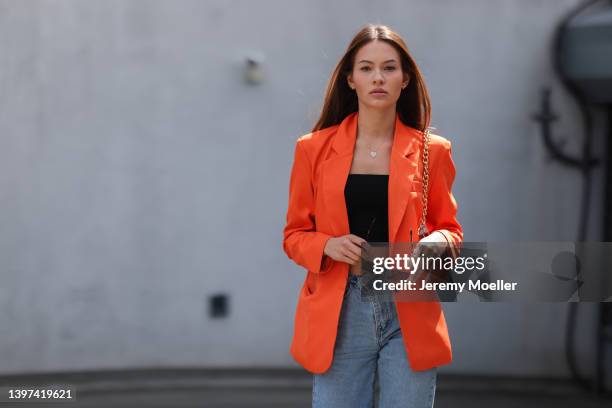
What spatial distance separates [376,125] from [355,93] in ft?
0.57

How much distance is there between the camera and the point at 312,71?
6.04m

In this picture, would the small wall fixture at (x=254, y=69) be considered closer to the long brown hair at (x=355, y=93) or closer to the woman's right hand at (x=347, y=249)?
the long brown hair at (x=355, y=93)

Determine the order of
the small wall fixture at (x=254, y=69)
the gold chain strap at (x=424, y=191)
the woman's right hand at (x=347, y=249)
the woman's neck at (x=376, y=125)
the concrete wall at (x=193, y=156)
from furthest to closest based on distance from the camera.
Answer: the small wall fixture at (x=254, y=69) < the concrete wall at (x=193, y=156) < the woman's neck at (x=376, y=125) < the gold chain strap at (x=424, y=191) < the woman's right hand at (x=347, y=249)

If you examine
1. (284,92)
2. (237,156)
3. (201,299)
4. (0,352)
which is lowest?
(0,352)

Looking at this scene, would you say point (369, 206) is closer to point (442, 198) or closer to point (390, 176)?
point (390, 176)

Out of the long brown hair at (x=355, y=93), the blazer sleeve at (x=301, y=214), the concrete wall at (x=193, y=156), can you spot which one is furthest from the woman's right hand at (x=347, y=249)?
the concrete wall at (x=193, y=156)

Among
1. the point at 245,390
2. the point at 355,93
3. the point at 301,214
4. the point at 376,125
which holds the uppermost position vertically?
the point at 355,93

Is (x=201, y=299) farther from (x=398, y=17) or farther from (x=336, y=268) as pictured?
(x=336, y=268)

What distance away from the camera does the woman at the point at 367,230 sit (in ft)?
9.36

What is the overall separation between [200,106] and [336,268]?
321cm

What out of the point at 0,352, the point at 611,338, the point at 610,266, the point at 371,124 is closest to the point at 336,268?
the point at 371,124

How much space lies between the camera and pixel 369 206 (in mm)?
2902

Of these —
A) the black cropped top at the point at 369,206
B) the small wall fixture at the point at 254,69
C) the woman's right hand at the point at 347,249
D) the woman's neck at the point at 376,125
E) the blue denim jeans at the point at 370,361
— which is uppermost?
the small wall fixture at the point at 254,69

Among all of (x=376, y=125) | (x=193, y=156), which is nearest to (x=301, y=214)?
(x=376, y=125)
